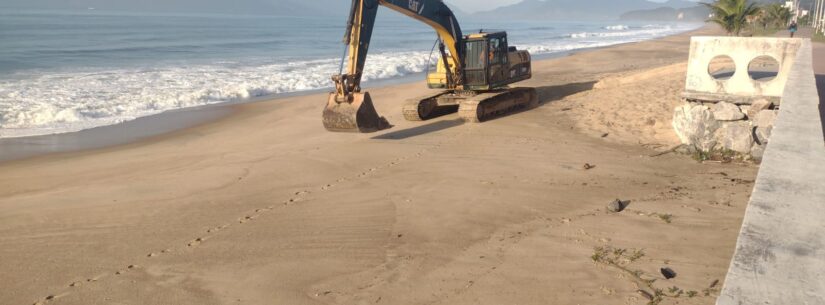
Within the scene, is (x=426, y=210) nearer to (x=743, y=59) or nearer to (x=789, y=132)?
(x=789, y=132)

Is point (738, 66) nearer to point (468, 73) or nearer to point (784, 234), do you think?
point (468, 73)

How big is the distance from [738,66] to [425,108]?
664 centimetres

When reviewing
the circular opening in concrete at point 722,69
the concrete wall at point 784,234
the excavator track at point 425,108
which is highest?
the concrete wall at point 784,234

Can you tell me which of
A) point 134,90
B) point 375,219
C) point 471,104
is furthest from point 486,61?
point 134,90

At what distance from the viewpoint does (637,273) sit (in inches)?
221

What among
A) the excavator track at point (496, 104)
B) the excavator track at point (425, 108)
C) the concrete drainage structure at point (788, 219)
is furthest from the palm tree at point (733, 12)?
the concrete drainage structure at point (788, 219)

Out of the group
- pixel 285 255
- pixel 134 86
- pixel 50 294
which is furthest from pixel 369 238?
pixel 134 86

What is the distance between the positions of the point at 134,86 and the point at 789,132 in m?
22.2

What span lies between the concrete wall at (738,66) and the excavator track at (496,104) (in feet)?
14.2

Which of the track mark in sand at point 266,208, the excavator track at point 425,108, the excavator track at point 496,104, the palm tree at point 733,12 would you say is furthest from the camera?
the palm tree at point 733,12

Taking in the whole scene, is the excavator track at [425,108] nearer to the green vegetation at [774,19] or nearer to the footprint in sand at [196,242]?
the footprint in sand at [196,242]

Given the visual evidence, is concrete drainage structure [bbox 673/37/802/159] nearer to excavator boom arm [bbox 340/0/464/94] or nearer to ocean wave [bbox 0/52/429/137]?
excavator boom arm [bbox 340/0/464/94]

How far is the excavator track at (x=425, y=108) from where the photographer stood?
14844mm

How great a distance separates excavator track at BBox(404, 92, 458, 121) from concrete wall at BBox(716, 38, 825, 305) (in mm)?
10085
